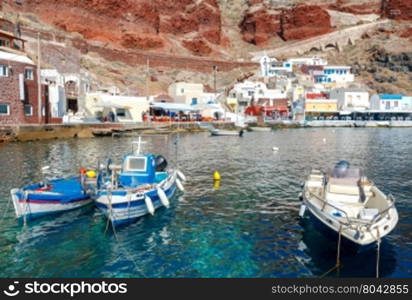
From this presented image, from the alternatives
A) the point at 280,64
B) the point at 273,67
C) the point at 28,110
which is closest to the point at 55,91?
the point at 28,110

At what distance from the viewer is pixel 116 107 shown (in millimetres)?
63844

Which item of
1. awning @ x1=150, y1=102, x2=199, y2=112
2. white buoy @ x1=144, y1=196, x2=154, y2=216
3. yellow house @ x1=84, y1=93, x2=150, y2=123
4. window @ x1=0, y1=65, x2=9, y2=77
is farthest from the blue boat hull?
awning @ x1=150, y1=102, x2=199, y2=112

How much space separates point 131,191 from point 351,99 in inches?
3982

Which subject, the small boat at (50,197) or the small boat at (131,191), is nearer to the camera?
the small boat at (131,191)

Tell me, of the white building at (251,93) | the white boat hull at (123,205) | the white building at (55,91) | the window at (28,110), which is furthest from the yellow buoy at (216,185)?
the white building at (251,93)

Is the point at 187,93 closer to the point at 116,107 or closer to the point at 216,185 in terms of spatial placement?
the point at 116,107

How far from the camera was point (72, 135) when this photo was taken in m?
54.7

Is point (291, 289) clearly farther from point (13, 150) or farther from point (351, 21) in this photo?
point (351, 21)

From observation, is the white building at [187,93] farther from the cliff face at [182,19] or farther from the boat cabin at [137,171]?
the boat cabin at [137,171]

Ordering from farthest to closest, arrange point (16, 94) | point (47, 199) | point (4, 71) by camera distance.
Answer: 1. point (16, 94)
2. point (4, 71)
3. point (47, 199)

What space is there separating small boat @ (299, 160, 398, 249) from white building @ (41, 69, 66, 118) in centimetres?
4493

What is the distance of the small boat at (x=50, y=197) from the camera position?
57.9 feet

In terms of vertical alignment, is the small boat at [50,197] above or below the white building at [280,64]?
below

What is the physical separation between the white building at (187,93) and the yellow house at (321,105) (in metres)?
31.1
